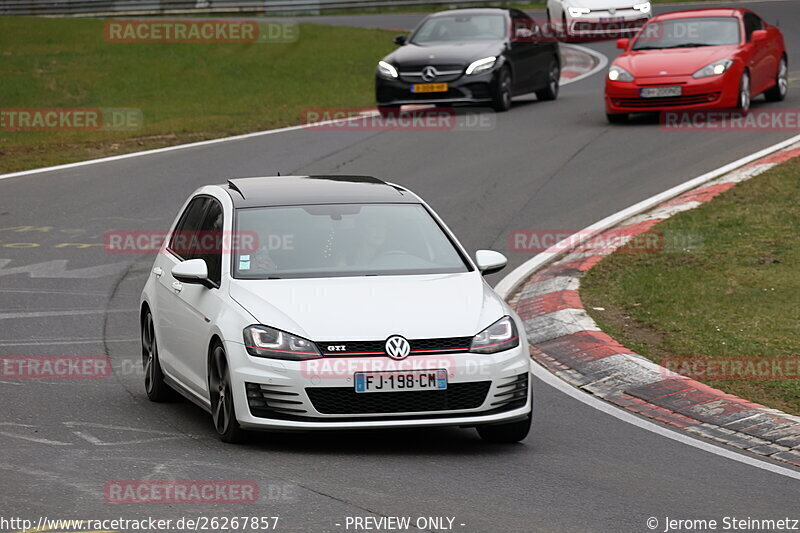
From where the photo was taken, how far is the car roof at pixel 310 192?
29.7 ft

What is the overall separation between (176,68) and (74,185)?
14.3m

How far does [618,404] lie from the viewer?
949cm

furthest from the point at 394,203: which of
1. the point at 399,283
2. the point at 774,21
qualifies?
the point at 774,21

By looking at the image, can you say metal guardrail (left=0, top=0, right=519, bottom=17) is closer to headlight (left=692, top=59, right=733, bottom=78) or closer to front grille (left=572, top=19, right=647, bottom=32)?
front grille (left=572, top=19, right=647, bottom=32)

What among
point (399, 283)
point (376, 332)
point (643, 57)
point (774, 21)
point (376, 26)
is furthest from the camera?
point (376, 26)

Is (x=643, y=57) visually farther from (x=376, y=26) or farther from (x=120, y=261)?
(x=376, y=26)

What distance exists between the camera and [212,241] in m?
9.05

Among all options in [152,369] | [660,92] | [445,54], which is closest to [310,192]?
[152,369]

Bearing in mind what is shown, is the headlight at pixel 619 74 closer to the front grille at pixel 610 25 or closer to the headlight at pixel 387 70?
the headlight at pixel 387 70

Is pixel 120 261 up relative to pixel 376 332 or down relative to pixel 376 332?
down

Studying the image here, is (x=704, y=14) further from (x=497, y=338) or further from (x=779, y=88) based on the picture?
(x=497, y=338)

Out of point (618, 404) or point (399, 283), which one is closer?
point (399, 283)

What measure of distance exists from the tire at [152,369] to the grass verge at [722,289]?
11.8ft

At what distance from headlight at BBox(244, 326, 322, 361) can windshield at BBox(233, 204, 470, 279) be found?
695 mm
